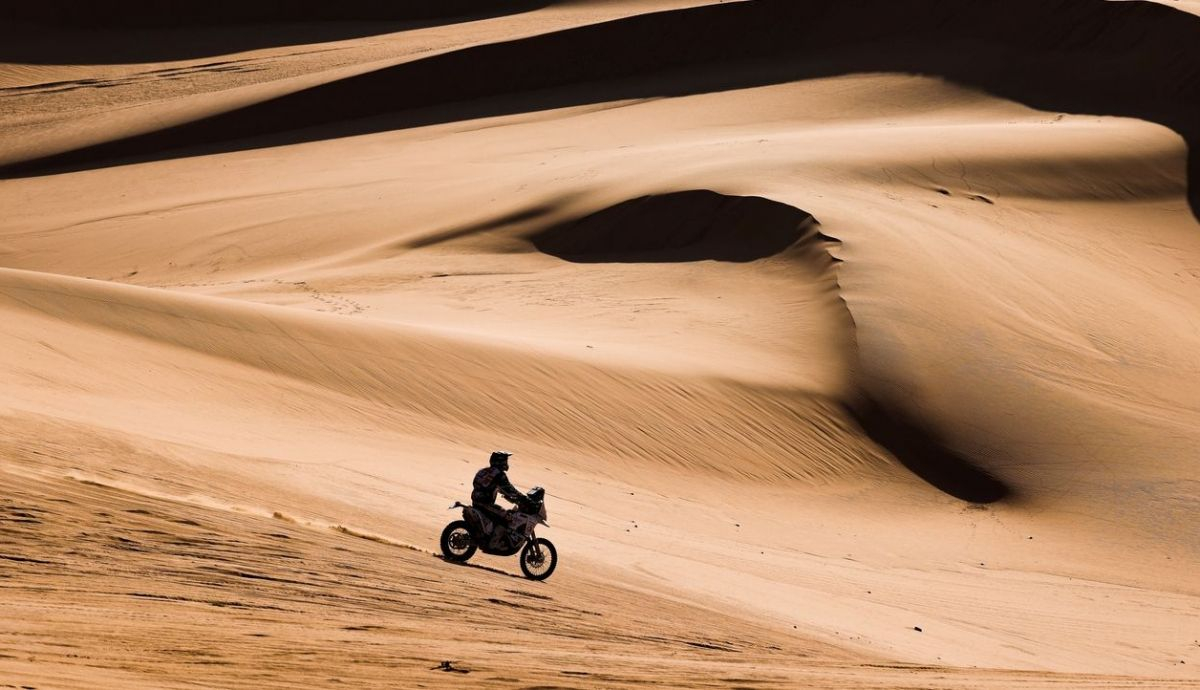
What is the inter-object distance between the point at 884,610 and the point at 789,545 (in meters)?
1.80

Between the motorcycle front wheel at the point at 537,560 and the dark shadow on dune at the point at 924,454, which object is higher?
the motorcycle front wheel at the point at 537,560

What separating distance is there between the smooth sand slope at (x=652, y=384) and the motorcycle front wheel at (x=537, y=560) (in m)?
0.29

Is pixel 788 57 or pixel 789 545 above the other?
pixel 788 57

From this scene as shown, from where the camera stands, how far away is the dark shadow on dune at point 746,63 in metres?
32.8

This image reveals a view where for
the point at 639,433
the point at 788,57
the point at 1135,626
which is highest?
the point at 788,57

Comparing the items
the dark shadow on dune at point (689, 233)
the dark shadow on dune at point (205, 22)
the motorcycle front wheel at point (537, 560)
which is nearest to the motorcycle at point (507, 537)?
the motorcycle front wheel at point (537, 560)

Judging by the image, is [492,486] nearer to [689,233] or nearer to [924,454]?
[924,454]

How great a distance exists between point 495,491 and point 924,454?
7.52 m

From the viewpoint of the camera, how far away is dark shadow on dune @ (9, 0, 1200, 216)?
32.8 meters

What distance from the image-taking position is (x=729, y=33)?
39875 mm

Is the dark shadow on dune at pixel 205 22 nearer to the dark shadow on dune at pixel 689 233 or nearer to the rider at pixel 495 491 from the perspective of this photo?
the dark shadow on dune at pixel 689 233

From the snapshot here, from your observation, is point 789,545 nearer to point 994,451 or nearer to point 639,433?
point 639,433

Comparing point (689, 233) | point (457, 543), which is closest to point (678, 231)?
point (689, 233)

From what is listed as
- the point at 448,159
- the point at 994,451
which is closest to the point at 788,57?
the point at 448,159
